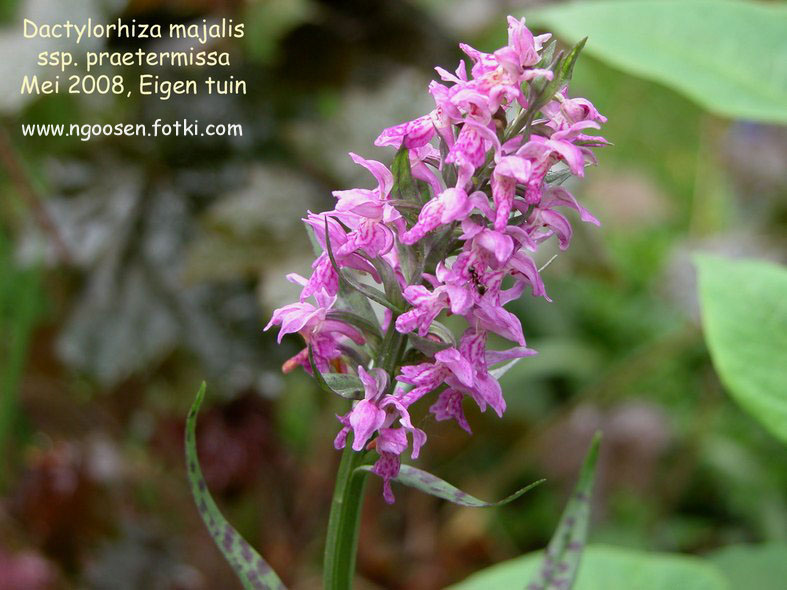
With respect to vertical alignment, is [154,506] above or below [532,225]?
below

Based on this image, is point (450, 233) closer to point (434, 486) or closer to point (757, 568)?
point (434, 486)

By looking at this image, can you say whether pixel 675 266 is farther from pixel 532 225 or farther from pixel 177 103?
pixel 532 225

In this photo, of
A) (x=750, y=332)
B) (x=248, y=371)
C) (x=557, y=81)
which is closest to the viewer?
(x=557, y=81)

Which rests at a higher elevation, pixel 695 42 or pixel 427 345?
pixel 695 42

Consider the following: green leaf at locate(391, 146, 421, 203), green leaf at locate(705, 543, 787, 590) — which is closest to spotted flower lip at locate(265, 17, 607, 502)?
green leaf at locate(391, 146, 421, 203)

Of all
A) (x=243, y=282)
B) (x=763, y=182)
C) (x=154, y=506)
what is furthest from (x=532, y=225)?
(x=763, y=182)

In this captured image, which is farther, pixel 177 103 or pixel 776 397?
pixel 177 103

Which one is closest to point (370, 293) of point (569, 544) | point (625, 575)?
point (569, 544)

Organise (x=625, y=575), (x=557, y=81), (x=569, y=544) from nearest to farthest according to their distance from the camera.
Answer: (x=557, y=81), (x=569, y=544), (x=625, y=575)
